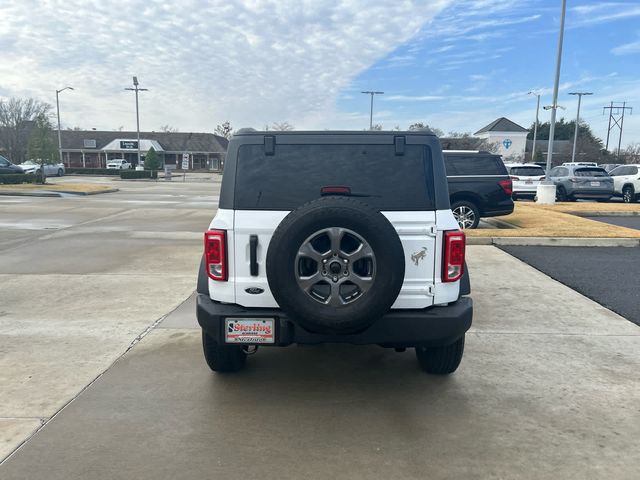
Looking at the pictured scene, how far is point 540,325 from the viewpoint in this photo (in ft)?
18.3

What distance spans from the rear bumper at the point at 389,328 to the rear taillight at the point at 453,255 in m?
0.25

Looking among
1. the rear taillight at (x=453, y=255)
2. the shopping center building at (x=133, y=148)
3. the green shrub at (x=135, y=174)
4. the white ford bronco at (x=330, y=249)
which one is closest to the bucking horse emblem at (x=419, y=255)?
the white ford bronco at (x=330, y=249)

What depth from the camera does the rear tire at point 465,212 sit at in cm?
1178

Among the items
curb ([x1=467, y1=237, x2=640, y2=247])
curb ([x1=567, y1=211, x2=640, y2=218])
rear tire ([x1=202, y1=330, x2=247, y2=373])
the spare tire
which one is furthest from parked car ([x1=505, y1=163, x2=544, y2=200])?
the spare tire

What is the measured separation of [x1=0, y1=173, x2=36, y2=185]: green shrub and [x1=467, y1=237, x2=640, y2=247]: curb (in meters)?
27.6

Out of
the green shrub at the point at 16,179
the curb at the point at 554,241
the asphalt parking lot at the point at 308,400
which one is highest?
the green shrub at the point at 16,179

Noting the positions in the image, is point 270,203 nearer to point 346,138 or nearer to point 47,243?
point 346,138

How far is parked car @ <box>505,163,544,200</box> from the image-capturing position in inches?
840

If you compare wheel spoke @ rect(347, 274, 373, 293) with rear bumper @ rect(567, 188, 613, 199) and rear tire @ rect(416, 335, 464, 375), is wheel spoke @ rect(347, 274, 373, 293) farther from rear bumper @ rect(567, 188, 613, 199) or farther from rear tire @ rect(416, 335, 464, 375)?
rear bumper @ rect(567, 188, 613, 199)

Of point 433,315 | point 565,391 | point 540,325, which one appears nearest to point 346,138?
point 433,315

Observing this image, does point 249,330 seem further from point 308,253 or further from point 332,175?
point 332,175

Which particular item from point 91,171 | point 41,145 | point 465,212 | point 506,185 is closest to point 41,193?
point 41,145

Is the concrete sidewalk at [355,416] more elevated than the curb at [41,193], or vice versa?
the curb at [41,193]

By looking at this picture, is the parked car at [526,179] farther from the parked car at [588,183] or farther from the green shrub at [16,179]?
the green shrub at [16,179]
